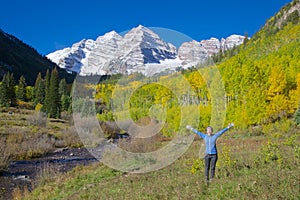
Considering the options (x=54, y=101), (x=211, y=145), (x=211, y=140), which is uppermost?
(x=54, y=101)

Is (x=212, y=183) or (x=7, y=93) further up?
(x=7, y=93)

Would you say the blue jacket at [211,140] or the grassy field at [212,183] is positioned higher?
the blue jacket at [211,140]

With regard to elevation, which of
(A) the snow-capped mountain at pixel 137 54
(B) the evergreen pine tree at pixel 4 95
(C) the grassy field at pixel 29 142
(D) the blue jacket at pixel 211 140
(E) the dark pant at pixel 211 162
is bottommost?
(C) the grassy field at pixel 29 142

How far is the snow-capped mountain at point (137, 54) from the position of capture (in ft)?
29.1

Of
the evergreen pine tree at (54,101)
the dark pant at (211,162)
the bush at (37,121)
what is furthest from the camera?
the evergreen pine tree at (54,101)

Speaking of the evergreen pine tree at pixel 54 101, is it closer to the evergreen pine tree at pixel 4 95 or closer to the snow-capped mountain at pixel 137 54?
the evergreen pine tree at pixel 4 95

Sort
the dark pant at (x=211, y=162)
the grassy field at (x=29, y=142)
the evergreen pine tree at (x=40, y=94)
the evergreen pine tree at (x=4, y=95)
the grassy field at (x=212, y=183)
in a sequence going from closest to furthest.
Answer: the grassy field at (x=212, y=183), the dark pant at (x=211, y=162), the grassy field at (x=29, y=142), the evergreen pine tree at (x=4, y=95), the evergreen pine tree at (x=40, y=94)

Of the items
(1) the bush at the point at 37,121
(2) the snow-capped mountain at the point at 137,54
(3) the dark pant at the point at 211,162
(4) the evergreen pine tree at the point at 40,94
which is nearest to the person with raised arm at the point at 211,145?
(3) the dark pant at the point at 211,162

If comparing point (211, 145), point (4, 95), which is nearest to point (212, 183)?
point (211, 145)

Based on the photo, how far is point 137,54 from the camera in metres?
9.32

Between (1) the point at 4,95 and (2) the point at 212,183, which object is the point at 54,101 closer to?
(1) the point at 4,95

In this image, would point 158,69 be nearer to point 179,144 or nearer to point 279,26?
point 179,144

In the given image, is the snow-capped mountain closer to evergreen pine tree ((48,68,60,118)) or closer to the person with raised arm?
the person with raised arm

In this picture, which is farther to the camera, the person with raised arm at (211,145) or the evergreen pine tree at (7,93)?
the evergreen pine tree at (7,93)
